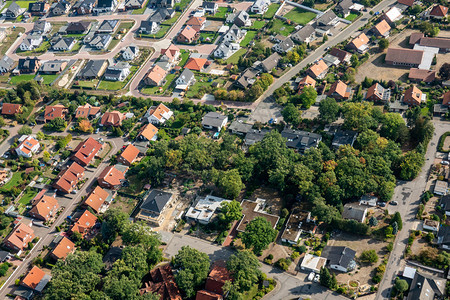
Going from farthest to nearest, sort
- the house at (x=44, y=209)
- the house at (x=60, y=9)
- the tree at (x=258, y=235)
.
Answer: the house at (x=60, y=9) → the house at (x=44, y=209) → the tree at (x=258, y=235)

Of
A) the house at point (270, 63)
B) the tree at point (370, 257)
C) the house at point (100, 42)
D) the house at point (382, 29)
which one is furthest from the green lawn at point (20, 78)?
the tree at point (370, 257)

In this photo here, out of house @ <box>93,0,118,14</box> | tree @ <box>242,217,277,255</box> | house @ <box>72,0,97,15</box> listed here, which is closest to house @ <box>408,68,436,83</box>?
tree @ <box>242,217,277,255</box>

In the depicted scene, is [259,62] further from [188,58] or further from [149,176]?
[149,176]

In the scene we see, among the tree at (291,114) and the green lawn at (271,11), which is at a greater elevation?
the green lawn at (271,11)

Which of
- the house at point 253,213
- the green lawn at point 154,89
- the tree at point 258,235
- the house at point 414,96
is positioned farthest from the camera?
the green lawn at point 154,89

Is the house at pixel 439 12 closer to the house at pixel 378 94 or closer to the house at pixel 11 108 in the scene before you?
the house at pixel 378 94

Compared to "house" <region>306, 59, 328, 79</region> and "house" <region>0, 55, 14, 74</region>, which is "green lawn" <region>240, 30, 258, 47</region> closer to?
"house" <region>306, 59, 328, 79</region>

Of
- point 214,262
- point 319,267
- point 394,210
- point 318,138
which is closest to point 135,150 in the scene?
point 214,262
